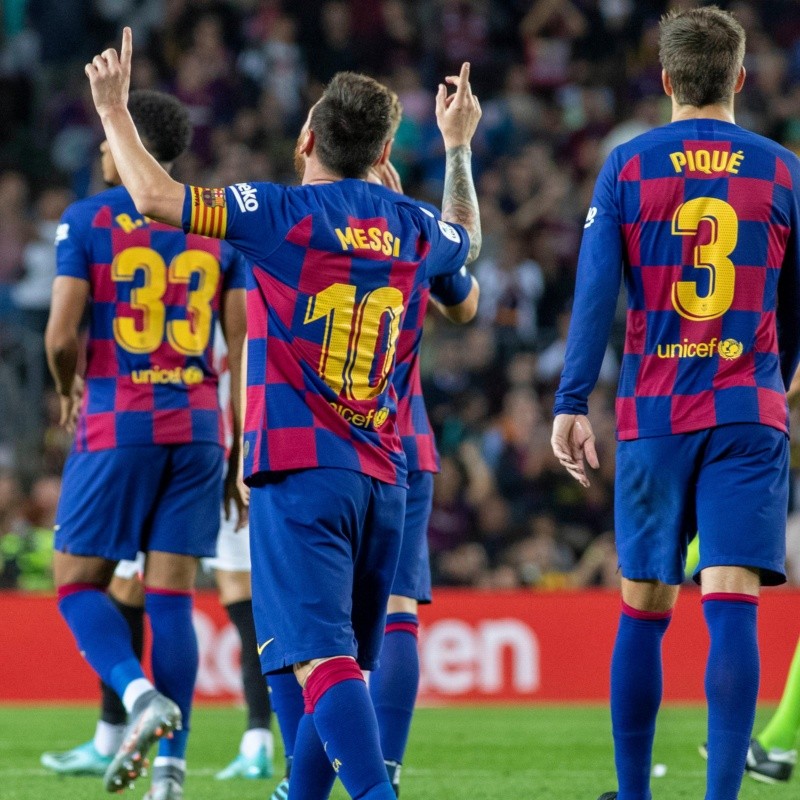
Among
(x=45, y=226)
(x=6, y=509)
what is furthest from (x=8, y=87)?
(x=6, y=509)

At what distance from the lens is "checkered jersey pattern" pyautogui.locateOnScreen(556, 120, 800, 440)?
4.46m

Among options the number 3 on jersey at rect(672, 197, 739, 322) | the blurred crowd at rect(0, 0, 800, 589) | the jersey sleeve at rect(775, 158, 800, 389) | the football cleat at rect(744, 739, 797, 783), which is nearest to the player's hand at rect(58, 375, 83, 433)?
the number 3 on jersey at rect(672, 197, 739, 322)

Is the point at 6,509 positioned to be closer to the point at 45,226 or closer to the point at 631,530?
the point at 45,226

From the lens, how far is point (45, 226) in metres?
13.9

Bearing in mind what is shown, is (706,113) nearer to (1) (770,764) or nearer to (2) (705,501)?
(2) (705,501)

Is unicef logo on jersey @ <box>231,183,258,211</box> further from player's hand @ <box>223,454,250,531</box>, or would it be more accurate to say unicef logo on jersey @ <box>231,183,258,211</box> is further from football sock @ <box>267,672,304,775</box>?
football sock @ <box>267,672,304,775</box>

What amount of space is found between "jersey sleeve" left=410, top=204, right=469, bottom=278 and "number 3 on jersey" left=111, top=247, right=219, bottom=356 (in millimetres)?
1435

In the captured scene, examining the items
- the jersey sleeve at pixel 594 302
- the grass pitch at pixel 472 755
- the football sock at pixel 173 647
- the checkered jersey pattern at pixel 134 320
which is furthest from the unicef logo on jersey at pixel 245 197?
the grass pitch at pixel 472 755

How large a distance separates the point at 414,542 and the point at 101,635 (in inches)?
44.7

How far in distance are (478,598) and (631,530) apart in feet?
19.4

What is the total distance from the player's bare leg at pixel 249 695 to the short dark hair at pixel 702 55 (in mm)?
2850

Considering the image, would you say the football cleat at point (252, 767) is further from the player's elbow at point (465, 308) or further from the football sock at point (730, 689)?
the football sock at point (730, 689)

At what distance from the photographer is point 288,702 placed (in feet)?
17.1

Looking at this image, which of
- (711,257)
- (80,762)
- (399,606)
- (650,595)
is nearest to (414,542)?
(399,606)
